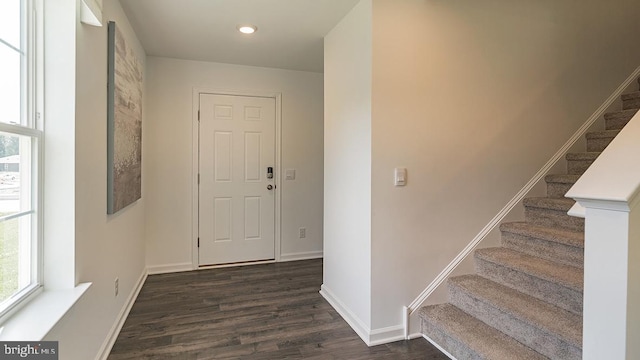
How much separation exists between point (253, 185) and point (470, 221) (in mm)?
2463

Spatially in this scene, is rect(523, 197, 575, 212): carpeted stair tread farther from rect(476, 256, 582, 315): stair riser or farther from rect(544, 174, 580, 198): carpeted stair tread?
rect(476, 256, 582, 315): stair riser

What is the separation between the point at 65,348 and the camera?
1459 mm

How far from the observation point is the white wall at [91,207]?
5.18 ft

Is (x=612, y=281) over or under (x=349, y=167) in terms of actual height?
under

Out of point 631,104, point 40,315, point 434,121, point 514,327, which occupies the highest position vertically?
point 631,104

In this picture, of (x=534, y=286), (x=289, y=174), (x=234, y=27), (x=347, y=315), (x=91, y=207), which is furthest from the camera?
(x=289, y=174)

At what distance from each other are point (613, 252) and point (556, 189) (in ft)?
6.01

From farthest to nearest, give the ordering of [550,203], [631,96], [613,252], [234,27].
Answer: [631,96] < [234,27] < [550,203] < [613,252]

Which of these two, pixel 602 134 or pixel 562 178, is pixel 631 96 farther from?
pixel 562 178

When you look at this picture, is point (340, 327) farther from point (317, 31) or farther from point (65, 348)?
point (317, 31)

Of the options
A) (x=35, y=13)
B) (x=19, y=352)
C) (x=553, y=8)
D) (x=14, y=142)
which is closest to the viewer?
(x=19, y=352)

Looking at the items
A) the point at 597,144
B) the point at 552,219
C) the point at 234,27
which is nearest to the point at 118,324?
the point at 234,27

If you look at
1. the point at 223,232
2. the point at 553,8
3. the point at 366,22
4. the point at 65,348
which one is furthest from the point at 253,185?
the point at 553,8

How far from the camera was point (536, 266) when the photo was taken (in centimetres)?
213
